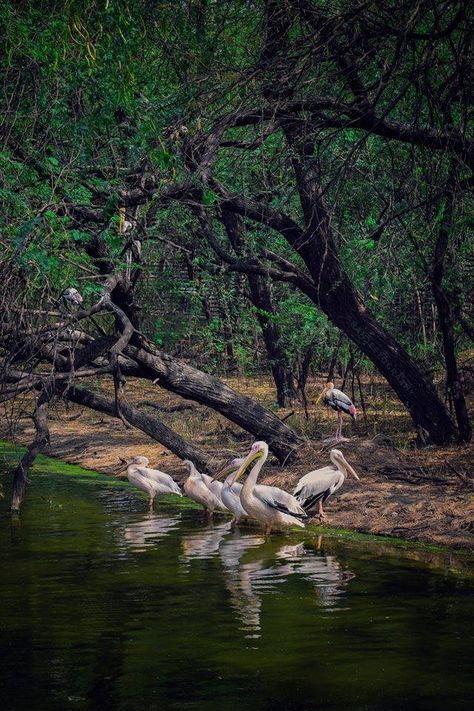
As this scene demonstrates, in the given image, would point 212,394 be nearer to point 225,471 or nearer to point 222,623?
point 225,471

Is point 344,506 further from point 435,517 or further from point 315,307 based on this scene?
point 315,307

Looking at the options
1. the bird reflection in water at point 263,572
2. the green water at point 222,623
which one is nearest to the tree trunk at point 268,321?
the bird reflection in water at point 263,572

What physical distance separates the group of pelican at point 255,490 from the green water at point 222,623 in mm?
366

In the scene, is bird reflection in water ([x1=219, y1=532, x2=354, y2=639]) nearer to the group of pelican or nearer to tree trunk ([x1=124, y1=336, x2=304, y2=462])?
the group of pelican

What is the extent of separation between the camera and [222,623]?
8.88 m

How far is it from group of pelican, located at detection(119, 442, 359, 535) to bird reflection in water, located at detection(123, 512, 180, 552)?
57 cm

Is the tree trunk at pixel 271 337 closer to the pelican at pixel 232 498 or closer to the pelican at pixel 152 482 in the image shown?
the pelican at pixel 152 482

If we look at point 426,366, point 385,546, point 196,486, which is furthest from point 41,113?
point 426,366

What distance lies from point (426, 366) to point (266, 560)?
809 centimetres

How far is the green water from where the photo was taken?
7.16 metres

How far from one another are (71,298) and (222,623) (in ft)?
19.8

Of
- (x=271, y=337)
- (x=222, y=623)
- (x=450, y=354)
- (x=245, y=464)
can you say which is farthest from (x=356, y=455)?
(x=222, y=623)

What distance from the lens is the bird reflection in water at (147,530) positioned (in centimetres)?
1246

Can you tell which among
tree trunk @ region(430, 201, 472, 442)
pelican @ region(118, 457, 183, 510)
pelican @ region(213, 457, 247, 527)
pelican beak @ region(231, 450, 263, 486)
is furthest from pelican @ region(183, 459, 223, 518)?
tree trunk @ region(430, 201, 472, 442)
